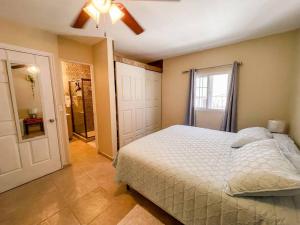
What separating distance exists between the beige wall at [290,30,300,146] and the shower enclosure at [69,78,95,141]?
4405 millimetres

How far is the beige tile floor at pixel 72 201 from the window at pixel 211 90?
2.58 metres

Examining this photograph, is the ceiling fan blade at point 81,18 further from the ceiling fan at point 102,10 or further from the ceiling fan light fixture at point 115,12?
the ceiling fan light fixture at point 115,12

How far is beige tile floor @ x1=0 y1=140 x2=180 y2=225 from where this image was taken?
4.91 feet

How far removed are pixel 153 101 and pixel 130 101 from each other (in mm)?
925

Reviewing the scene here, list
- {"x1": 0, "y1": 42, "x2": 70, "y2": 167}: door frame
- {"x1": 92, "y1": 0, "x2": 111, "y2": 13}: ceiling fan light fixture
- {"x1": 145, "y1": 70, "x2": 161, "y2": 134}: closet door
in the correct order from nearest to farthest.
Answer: {"x1": 92, "y1": 0, "x2": 111, "y2": 13}: ceiling fan light fixture → {"x1": 0, "y1": 42, "x2": 70, "y2": 167}: door frame → {"x1": 145, "y1": 70, "x2": 161, "y2": 134}: closet door

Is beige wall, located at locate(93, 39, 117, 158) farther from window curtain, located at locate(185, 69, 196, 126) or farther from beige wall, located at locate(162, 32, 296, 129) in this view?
beige wall, located at locate(162, 32, 296, 129)

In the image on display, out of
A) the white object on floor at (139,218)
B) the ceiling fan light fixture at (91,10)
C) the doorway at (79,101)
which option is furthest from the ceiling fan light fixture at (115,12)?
the doorway at (79,101)

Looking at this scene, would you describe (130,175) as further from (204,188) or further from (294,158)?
(294,158)

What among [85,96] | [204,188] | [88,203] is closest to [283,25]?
[204,188]

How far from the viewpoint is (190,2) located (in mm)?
1524

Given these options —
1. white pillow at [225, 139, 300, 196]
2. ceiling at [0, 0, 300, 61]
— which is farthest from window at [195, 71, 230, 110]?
white pillow at [225, 139, 300, 196]

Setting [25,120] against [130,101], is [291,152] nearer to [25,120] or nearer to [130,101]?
[130,101]

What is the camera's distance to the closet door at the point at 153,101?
12.1 ft

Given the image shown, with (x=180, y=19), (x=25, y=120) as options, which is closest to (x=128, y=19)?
(x=180, y=19)
